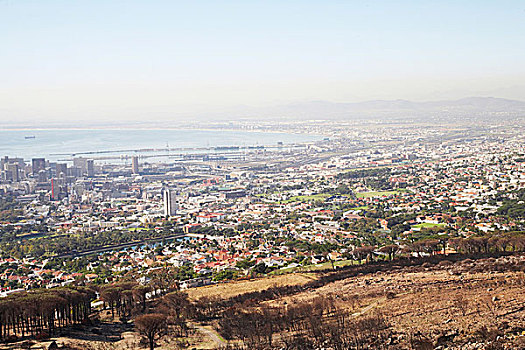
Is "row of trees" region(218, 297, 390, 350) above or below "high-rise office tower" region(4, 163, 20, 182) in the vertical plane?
above

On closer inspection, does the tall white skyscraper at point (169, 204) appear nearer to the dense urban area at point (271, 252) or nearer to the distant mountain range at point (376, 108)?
the dense urban area at point (271, 252)

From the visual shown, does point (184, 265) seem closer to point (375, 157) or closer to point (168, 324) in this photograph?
point (168, 324)

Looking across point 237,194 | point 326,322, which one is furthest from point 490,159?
point 326,322

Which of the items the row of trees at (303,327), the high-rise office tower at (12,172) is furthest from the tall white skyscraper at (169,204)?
the high-rise office tower at (12,172)

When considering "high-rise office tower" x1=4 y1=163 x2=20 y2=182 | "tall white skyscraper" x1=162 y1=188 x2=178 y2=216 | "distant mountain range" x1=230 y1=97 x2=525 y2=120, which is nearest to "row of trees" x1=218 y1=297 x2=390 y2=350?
"tall white skyscraper" x1=162 y1=188 x2=178 y2=216

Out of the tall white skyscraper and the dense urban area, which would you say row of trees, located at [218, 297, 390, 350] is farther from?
the tall white skyscraper
